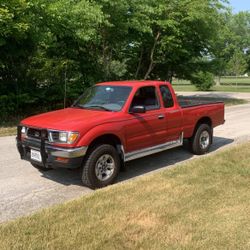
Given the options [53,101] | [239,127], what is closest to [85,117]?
[239,127]

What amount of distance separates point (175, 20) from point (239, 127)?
27.4 feet

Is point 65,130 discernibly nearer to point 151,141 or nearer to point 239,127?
point 151,141

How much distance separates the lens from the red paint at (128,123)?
5.91m

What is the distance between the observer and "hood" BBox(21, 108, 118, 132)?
5.83 m

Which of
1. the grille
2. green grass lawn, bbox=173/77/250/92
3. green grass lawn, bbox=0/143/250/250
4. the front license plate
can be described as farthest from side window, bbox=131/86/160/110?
green grass lawn, bbox=173/77/250/92

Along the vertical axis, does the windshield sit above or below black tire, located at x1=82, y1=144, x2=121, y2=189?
above

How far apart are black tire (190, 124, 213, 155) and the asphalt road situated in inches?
9.4

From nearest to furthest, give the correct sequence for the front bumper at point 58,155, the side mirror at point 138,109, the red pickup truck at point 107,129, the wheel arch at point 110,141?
the front bumper at point 58,155, the red pickup truck at point 107,129, the wheel arch at point 110,141, the side mirror at point 138,109

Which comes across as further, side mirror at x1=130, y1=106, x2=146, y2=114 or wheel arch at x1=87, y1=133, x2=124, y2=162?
side mirror at x1=130, y1=106, x2=146, y2=114

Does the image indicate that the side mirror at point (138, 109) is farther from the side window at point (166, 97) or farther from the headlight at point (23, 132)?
the headlight at point (23, 132)

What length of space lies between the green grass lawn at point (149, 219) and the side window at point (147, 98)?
138cm

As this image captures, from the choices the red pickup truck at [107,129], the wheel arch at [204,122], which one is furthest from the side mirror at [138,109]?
the wheel arch at [204,122]

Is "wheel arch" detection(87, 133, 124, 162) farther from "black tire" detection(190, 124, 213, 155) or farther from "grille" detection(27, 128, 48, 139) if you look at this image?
"black tire" detection(190, 124, 213, 155)

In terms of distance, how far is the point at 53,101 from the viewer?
1552 cm
